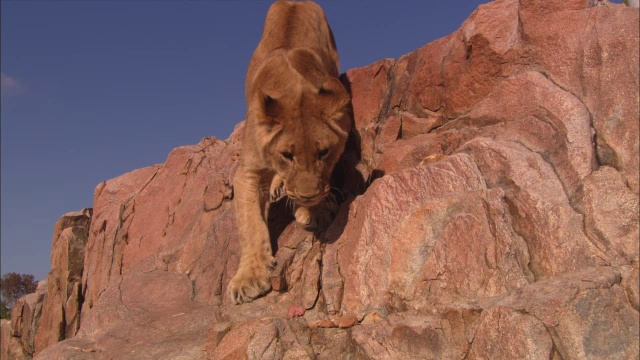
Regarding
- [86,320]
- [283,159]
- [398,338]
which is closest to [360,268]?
[398,338]

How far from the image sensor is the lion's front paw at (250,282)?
5.38 m

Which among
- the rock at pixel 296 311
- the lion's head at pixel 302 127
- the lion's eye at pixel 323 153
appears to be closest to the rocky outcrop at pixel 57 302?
the rock at pixel 296 311

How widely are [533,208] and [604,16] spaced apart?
1827 millimetres

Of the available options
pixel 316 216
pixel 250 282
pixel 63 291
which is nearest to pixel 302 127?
pixel 316 216

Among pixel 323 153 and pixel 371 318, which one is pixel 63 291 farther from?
pixel 371 318

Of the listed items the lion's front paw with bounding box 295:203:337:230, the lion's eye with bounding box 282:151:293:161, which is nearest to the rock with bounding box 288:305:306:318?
the lion's front paw with bounding box 295:203:337:230

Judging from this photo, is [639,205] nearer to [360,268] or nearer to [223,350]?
[360,268]

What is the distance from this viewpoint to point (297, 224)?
6.18m

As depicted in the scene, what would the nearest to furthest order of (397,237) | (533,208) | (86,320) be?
(533,208) < (397,237) < (86,320)

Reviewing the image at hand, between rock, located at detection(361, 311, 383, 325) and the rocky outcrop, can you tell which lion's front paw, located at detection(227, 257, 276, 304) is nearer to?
rock, located at detection(361, 311, 383, 325)

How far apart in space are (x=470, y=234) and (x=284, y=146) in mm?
1764

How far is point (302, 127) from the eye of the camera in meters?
5.21

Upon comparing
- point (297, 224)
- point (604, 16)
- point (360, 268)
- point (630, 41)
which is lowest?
point (360, 268)

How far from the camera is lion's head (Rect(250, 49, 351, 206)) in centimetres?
515
